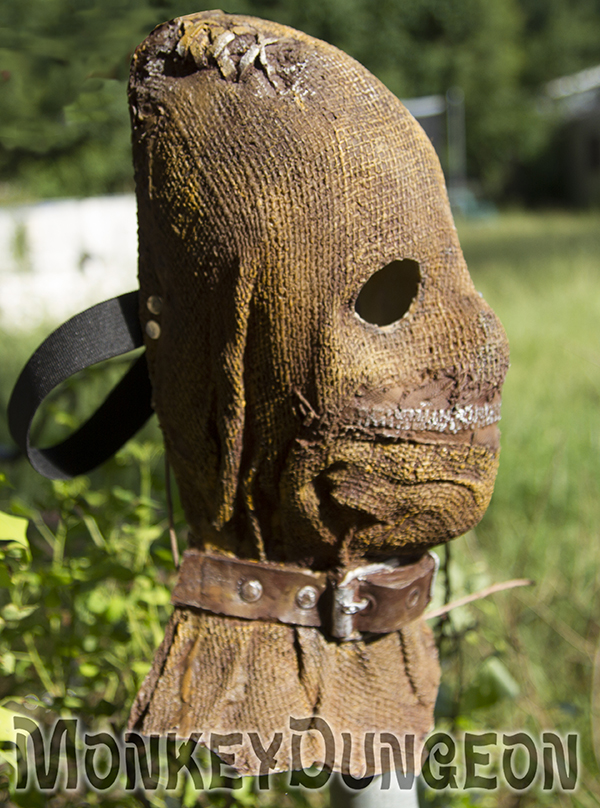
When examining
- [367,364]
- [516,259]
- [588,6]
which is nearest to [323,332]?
[367,364]

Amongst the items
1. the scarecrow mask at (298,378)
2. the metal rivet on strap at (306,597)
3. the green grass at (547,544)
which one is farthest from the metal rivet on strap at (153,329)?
the green grass at (547,544)

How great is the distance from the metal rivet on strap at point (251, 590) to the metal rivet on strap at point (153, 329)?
34 cm

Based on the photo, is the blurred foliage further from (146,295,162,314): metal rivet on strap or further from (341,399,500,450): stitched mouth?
(341,399,500,450): stitched mouth

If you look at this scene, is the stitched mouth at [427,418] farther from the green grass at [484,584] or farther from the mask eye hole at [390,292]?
the green grass at [484,584]

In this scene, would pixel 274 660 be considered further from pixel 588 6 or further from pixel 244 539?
pixel 588 6

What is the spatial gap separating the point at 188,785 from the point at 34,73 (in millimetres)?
1442

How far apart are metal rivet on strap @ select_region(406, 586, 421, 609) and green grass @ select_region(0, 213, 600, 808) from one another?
398mm

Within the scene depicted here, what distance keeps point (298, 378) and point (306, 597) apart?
0.30 m

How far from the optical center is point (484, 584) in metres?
1.60

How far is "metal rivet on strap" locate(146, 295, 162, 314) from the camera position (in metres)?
0.90

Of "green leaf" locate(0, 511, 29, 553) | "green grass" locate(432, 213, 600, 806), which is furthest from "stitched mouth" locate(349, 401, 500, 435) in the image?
"green grass" locate(432, 213, 600, 806)

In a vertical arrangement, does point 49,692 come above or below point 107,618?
below

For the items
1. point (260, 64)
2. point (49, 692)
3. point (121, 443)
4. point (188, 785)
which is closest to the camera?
point (260, 64)

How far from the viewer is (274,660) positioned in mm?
931
